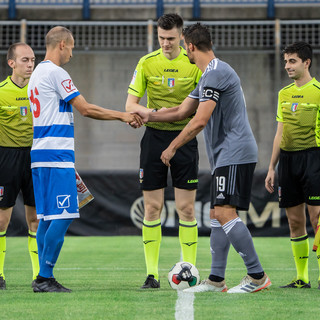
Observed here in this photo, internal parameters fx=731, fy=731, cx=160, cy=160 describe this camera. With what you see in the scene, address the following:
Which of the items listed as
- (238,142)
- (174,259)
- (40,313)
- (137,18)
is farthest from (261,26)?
(40,313)

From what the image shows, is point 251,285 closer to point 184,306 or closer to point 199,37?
point 184,306

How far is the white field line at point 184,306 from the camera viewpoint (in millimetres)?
4819

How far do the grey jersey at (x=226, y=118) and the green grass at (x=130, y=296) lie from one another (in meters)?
1.16

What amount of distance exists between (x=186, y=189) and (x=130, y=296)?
60.1 inches

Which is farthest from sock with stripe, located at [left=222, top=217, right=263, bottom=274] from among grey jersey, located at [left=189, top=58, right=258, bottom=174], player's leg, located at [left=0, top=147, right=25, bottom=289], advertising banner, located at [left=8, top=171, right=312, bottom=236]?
advertising banner, located at [left=8, top=171, right=312, bottom=236]

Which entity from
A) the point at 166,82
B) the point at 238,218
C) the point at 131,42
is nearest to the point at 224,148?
the point at 238,218

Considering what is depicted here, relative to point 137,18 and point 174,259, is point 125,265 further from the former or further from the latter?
point 137,18

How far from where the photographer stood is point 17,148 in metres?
7.25

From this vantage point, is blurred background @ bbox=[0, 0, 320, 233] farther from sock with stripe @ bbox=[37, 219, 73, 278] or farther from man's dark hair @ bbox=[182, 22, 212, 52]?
sock with stripe @ bbox=[37, 219, 73, 278]

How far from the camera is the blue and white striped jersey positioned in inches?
245

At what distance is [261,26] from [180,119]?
12.0 m

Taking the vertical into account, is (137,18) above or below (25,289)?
above

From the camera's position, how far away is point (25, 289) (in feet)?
22.0

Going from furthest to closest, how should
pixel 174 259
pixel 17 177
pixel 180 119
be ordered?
pixel 174 259, pixel 17 177, pixel 180 119
